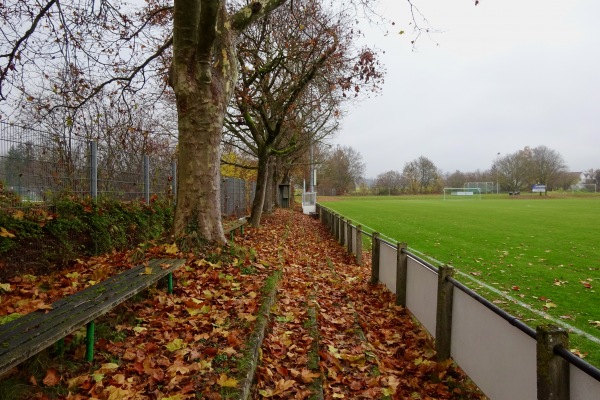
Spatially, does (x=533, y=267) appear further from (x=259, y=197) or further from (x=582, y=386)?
(x=259, y=197)

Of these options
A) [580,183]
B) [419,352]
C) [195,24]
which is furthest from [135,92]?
[580,183]

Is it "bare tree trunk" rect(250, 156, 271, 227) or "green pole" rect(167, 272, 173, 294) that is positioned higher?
"bare tree trunk" rect(250, 156, 271, 227)

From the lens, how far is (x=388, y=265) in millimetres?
6914

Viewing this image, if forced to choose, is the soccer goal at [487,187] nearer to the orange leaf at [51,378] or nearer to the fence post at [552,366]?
the fence post at [552,366]

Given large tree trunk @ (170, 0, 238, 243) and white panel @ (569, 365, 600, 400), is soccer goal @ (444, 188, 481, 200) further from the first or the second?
white panel @ (569, 365, 600, 400)

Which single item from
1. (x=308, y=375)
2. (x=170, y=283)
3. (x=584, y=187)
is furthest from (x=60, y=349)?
(x=584, y=187)

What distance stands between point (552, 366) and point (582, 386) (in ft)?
0.60

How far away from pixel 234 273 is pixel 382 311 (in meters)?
2.47

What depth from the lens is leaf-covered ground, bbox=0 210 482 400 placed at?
278 cm

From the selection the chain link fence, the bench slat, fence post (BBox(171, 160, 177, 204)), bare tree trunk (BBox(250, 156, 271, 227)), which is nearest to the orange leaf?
the bench slat

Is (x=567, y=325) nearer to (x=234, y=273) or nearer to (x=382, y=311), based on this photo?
(x=382, y=311)

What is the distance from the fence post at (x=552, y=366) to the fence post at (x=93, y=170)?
26.0ft

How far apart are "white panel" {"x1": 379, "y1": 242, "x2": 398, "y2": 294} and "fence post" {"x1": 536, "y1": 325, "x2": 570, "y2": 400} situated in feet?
12.6

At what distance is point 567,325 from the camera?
584cm
